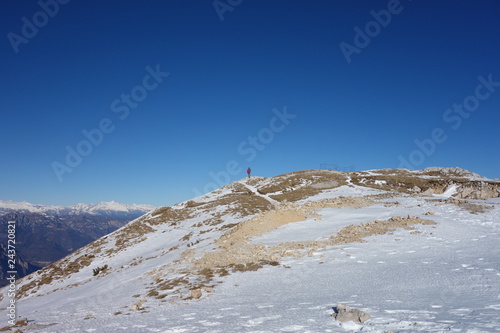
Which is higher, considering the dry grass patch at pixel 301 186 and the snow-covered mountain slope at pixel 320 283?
the dry grass patch at pixel 301 186

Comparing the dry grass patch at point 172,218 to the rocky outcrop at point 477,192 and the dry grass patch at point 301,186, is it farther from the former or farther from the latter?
the rocky outcrop at point 477,192

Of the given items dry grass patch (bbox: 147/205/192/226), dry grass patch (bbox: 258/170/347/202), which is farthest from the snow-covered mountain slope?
dry grass patch (bbox: 258/170/347/202)

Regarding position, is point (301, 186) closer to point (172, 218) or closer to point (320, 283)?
point (172, 218)

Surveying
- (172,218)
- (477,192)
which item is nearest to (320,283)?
(477,192)

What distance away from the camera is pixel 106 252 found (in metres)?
37.9

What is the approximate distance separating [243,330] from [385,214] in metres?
22.1

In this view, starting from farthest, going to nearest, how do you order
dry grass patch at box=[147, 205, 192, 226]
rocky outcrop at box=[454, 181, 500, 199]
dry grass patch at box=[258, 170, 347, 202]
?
dry grass patch at box=[258, 170, 347, 202]
dry grass patch at box=[147, 205, 192, 226]
rocky outcrop at box=[454, 181, 500, 199]

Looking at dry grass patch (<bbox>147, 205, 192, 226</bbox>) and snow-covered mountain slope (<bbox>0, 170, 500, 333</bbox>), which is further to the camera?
dry grass patch (<bbox>147, 205, 192, 226</bbox>)

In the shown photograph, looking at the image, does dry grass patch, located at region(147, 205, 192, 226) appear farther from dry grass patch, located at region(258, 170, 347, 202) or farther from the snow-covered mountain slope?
the snow-covered mountain slope

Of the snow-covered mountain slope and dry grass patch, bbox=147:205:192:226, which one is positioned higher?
dry grass patch, bbox=147:205:192:226

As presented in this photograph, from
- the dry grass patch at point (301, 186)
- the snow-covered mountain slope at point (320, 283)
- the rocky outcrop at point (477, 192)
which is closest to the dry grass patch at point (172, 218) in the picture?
the dry grass patch at point (301, 186)

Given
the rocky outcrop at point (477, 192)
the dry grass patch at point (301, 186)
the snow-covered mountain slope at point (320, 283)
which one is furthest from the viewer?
the dry grass patch at point (301, 186)

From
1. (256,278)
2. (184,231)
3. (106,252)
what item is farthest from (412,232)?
(106,252)

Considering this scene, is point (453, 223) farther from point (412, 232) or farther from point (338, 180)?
point (338, 180)
